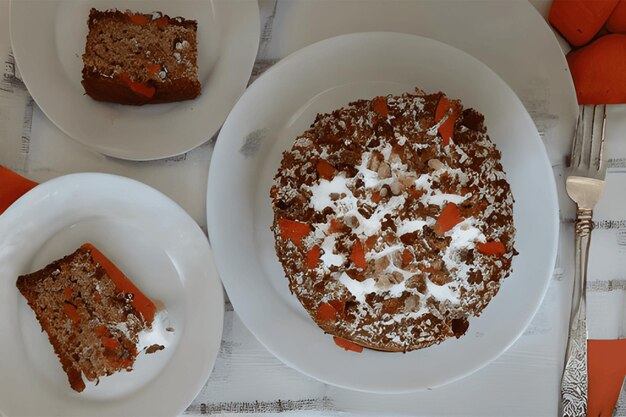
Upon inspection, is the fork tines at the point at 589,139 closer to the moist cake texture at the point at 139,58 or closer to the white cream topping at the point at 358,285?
the white cream topping at the point at 358,285

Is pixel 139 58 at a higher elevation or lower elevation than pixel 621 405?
higher

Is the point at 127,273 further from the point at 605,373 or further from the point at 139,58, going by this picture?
the point at 605,373

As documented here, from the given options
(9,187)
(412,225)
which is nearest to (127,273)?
(9,187)

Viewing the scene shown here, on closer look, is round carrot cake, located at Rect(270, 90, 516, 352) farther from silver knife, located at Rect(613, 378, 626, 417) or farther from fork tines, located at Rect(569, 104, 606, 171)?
silver knife, located at Rect(613, 378, 626, 417)

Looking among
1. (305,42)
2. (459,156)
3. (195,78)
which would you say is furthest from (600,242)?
(195,78)

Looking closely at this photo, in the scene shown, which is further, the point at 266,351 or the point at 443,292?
the point at 266,351

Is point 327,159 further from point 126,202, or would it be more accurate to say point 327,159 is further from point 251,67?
point 126,202

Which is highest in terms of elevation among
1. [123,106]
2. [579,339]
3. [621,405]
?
[123,106]
